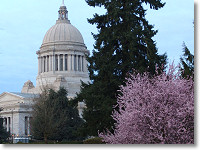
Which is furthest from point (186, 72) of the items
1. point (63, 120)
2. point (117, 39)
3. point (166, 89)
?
point (63, 120)

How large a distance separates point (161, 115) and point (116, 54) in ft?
24.4

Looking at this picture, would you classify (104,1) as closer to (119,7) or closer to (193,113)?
(119,7)

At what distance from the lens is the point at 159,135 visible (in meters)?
14.2

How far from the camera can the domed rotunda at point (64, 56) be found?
81938 mm

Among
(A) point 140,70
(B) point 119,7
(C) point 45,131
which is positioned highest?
(B) point 119,7

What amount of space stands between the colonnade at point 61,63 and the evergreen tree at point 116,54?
60.0 metres

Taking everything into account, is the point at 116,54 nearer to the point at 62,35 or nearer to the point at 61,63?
the point at 61,63

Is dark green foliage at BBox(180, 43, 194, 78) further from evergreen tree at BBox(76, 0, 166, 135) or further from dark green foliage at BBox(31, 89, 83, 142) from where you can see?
dark green foliage at BBox(31, 89, 83, 142)

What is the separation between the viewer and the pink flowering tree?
1410 centimetres

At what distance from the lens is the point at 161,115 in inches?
561

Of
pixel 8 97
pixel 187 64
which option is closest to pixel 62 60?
pixel 8 97

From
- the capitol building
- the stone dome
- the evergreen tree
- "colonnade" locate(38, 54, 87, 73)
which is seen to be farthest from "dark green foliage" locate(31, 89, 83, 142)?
the stone dome

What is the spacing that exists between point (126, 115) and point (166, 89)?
60.0 inches

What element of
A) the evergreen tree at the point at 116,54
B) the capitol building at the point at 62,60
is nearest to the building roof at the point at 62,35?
the capitol building at the point at 62,60
